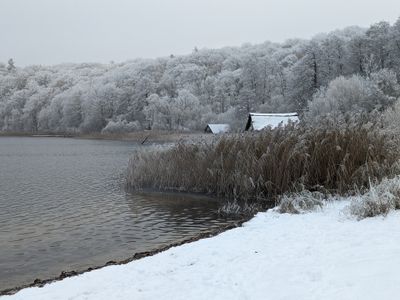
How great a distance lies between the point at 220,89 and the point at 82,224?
309 feet

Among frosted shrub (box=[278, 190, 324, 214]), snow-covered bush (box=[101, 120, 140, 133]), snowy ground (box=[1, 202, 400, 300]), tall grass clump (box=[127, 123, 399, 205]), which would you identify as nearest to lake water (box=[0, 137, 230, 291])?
tall grass clump (box=[127, 123, 399, 205])

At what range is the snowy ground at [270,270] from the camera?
5.48 meters

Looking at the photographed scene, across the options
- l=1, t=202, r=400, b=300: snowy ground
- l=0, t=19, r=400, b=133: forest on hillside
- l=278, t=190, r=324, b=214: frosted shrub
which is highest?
l=0, t=19, r=400, b=133: forest on hillside

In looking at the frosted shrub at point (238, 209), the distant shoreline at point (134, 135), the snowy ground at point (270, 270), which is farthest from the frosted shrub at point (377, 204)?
the distant shoreline at point (134, 135)

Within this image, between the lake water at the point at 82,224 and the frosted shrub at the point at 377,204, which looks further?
the lake water at the point at 82,224

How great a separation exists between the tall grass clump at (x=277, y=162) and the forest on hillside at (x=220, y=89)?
21.6 meters

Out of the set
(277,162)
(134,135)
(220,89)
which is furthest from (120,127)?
(277,162)

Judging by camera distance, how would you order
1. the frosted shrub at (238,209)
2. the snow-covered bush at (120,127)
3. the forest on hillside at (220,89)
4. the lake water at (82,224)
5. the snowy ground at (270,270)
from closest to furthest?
the snowy ground at (270,270) → the lake water at (82,224) → the frosted shrub at (238,209) → the forest on hillside at (220,89) → the snow-covered bush at (120,127)

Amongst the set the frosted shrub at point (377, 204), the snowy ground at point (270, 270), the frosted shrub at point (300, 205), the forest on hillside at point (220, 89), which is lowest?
the frosted shrub at point (300, 205)

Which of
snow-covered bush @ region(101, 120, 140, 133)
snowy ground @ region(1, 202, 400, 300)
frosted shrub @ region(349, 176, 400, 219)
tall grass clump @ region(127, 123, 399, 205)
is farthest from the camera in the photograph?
snow-covered bush @ region(101, 120, 140, 133)

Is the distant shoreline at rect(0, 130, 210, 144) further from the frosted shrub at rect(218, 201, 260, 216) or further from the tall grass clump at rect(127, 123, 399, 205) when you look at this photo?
the frosted shrub at rect(218, 201, 260, 216)

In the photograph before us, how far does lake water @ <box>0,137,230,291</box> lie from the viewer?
10628 millimetres

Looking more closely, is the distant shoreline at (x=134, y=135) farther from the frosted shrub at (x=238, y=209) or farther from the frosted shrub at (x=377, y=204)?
the frosted shrub at (x=377, y=204)

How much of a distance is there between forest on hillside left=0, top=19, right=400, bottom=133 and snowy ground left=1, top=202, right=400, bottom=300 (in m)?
31.6
